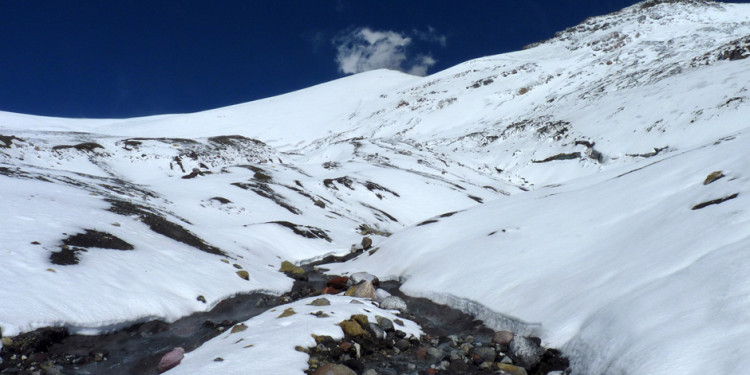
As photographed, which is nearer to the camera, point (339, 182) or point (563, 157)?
point (339, 182)

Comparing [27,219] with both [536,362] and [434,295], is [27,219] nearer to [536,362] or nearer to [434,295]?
[434,295]

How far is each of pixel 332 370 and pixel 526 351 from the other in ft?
11.8

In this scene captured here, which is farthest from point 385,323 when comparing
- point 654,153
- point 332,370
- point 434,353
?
point 654,153

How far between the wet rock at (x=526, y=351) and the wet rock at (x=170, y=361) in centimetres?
642

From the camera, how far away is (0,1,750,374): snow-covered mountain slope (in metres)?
7.14

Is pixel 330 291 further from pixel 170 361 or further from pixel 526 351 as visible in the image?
pixel 526 351

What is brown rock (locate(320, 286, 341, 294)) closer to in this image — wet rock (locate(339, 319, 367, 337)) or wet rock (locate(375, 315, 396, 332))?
wet rock (locate(375, 315, 396, 332))

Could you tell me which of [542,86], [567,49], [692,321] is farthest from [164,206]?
[567,49]

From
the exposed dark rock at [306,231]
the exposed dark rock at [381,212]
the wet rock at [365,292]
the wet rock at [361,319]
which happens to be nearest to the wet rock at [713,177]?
the wet rock at [365,292]

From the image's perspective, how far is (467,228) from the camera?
17.0 m

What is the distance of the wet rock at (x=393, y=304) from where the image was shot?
1176 centimetres

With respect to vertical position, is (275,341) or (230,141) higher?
(230,141)

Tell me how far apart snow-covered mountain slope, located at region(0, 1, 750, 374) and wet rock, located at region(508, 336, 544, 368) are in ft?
1.15

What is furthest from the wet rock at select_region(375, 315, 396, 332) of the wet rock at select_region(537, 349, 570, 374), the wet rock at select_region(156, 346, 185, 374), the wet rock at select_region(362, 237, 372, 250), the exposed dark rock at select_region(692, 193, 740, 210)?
the wet rock at select_region(362, 237, 372, 250)
